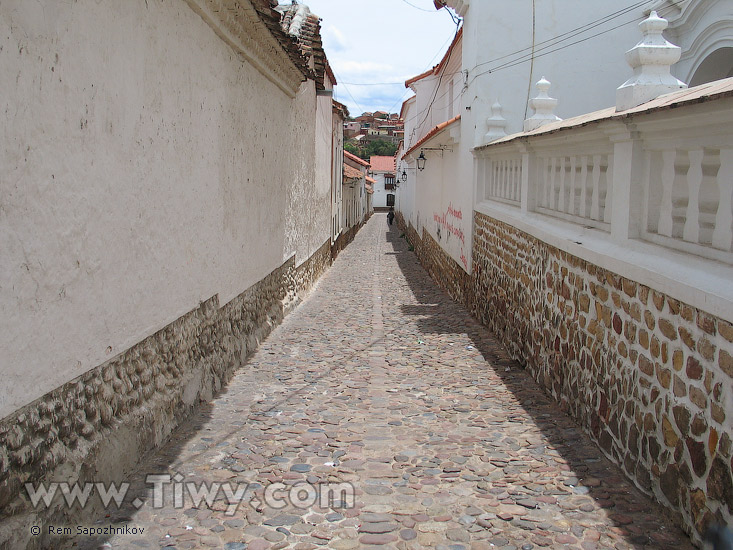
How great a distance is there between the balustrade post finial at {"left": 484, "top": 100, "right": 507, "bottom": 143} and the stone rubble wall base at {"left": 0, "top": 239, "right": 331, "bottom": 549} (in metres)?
5.68

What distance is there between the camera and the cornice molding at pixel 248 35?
5.45 meters

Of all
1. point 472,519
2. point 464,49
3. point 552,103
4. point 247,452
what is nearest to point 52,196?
point 247,452

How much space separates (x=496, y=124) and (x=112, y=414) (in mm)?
8404

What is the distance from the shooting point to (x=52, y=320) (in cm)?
317

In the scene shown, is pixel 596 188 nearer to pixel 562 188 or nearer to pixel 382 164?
pixel 562 188

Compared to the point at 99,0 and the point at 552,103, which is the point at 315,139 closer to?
the point at 552,103

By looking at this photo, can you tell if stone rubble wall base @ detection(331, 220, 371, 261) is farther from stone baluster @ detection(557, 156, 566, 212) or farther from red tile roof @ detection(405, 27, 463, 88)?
stone baluster @ detection(557, 156, 566, 212)

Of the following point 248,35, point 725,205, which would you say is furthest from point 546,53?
point 725,205

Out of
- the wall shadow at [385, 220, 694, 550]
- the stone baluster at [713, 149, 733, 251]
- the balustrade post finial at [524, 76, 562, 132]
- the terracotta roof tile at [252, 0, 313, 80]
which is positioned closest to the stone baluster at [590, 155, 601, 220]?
the wall shadow at [385, 220, 694, 550]

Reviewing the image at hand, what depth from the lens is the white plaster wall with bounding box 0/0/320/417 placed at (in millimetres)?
2883

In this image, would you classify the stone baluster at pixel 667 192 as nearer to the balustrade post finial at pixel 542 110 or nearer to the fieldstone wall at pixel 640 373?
the fieldstone wall at pixel 640 373

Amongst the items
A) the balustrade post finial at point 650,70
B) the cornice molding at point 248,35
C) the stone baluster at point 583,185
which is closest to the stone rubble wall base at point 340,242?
the cornice molding at point 248,35

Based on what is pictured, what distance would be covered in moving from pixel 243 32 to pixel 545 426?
455cm

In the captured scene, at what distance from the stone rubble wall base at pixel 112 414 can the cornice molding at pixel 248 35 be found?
2.42 m
